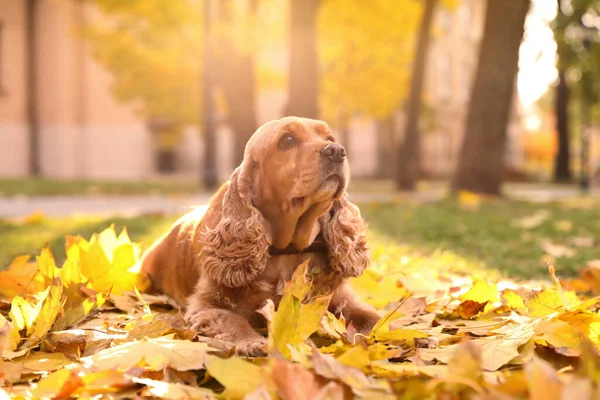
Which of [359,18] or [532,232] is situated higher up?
[359,18]

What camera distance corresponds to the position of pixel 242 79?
15.7 meters

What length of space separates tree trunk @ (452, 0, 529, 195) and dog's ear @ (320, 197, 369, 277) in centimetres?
861

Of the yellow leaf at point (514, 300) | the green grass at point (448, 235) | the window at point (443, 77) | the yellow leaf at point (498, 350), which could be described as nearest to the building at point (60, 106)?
the window at point (443, 77)

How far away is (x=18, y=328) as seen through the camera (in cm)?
237

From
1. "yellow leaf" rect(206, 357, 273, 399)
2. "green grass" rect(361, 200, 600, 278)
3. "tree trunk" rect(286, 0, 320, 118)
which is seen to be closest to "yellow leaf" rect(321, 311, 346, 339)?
"yellow leaf" rect(206, 357, 273, 399)

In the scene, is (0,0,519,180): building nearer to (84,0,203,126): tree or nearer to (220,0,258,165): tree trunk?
(84,0,203,126): tree

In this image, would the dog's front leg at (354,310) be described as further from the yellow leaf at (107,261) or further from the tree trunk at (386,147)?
the tree trunk at (386,147)

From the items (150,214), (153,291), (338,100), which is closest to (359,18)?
(338,100)

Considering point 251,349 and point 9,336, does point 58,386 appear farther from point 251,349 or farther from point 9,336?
point 251,349

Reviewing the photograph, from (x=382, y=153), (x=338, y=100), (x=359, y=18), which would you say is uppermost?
(x=359, y=18)

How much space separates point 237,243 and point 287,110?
8359mm

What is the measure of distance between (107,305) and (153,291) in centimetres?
57

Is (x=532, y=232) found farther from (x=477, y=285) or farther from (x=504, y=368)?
(x=504, y=368)

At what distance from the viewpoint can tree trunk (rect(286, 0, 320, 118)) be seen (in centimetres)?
1052
